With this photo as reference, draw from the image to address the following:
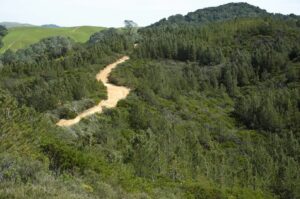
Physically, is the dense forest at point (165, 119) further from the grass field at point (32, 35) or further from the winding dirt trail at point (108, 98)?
the grass field at point (32, 35)

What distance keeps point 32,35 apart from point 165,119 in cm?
11949

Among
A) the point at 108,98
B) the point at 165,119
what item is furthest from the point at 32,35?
the point at 165,119

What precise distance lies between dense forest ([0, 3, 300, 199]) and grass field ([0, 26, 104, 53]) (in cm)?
3315

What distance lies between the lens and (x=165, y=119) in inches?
2005

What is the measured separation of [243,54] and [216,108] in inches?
945

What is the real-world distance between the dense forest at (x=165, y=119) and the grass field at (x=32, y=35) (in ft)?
109

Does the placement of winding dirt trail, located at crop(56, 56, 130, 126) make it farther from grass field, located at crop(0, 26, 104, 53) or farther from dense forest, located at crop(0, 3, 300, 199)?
grass field, located at crop(0, 26, 104, 53)

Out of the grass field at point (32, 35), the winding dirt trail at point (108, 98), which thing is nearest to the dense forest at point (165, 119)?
the winding dirt trail at point (108, 98)

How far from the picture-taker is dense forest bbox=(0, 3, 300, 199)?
2089 centimetres

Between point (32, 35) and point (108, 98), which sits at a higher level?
point (108, 98)

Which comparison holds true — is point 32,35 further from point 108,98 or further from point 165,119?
point 165,119

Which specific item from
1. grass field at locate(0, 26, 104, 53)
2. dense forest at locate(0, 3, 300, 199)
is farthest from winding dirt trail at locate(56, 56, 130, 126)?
grass field at locate(0, 26, 104, 53)

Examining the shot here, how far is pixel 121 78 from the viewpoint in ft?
217

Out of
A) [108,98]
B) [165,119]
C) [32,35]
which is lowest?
[32,35]
